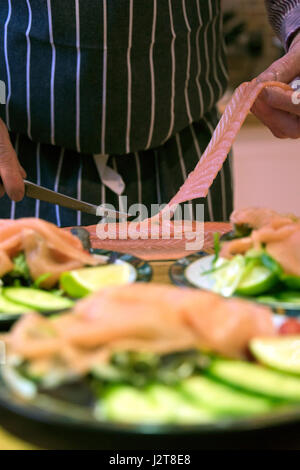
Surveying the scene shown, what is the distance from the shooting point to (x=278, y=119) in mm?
1468

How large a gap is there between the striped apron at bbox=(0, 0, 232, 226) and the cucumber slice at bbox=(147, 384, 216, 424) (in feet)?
3.60

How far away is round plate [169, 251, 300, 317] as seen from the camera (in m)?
0.89

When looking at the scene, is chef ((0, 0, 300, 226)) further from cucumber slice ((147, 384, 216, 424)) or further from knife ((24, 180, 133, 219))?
cucumber slice ((147, 384, 216, 424))

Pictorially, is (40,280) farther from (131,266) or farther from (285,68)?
(285,68)

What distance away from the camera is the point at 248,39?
4.60 m

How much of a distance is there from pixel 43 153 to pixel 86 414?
1186 millimetres

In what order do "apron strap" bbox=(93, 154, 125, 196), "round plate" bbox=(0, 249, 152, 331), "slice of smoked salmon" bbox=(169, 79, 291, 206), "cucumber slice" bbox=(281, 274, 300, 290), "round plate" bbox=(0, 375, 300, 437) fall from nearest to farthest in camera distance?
"round plate" bbox=(0, 375, 300, 437) < "round plate" bbox=(0, 249, 152, 331) < "cucumber slice" bbox=(281, 274, 300, 290) < "slice of smoked salmon" bbox=(169, 79, 291, 206) < "apron strap" bbox=(93, 154, 125, 196)

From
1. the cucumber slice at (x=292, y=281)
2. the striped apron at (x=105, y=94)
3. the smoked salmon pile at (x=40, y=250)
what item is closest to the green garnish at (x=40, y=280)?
the smoked salmon pile at (x=40, y=250)

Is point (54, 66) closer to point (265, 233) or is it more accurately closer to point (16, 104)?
point (16, 104)

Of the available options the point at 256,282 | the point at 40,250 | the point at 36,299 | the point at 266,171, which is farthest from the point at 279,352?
the point at 266,171

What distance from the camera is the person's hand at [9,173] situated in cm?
138

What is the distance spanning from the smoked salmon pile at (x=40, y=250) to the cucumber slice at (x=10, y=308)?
4.5 inches

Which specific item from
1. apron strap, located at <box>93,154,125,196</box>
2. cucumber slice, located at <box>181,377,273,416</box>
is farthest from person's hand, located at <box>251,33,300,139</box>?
cucumber slice, located at <box>181,377,273,416</box>

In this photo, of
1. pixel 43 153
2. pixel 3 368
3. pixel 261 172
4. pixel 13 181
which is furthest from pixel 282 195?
pixel 3 368
